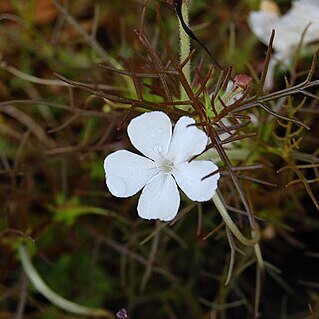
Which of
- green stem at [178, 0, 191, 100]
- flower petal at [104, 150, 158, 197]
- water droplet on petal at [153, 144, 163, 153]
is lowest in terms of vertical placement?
flower petal at [104, 150, 158, 197]

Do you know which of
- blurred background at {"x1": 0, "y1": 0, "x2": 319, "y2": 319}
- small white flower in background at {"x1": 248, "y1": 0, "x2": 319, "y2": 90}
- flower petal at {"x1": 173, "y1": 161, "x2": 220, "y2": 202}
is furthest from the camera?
blurred background at {"x1": 0, "y1": 0, "x2": 319, "y2": 319}

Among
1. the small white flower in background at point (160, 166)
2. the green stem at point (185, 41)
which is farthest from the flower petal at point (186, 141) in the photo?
the green stem at point (185, 41)

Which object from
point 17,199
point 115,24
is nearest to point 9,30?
point 115,24

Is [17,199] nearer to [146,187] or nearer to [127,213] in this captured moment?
[127,213]

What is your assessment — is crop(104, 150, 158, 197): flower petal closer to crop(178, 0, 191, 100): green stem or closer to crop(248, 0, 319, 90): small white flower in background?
crop(178, 0, 191, 100): green stem

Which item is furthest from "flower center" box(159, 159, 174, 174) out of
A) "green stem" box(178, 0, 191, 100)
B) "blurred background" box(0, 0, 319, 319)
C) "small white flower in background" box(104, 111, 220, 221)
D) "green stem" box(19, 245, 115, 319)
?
"green stem" box(19, 245, 115, 319)

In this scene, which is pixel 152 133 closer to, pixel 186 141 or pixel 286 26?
pixel 186 141

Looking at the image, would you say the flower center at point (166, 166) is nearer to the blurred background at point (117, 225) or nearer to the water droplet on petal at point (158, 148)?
the water droplet on petal at point (158, 148)
